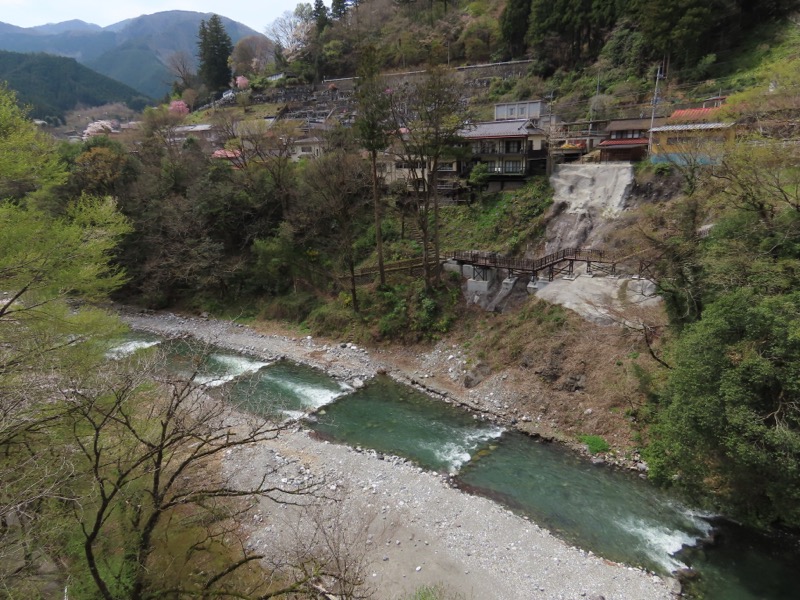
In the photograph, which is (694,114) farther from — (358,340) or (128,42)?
(128,42)

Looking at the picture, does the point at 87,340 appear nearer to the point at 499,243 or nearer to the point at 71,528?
the point at 71,528

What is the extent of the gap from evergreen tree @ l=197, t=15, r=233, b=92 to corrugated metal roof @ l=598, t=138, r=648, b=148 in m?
51.0

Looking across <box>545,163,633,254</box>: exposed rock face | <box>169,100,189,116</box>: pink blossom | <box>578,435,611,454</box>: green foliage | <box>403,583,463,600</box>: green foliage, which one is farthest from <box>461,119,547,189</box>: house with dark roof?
<box>169,100,189,116</box>: pink blossom

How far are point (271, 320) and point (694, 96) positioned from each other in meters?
27.1

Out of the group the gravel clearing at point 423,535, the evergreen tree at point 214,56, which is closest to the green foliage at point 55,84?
the evergreen tree at point 214,56

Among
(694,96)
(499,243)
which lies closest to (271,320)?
(499,243)

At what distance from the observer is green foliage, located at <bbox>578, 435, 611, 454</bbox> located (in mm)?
12156

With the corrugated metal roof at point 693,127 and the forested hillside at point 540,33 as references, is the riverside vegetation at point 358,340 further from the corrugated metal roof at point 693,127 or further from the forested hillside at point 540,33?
the forested hillside at point 540,33

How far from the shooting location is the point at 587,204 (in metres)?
19.5

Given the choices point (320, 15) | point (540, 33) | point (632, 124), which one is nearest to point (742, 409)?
point (632, 124)

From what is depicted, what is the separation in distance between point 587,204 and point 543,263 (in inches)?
175

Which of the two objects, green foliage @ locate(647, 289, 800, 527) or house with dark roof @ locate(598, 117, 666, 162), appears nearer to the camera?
green foliage @ locate(647, 289, 800, 527)

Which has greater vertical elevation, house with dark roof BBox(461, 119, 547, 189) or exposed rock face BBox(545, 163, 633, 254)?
house with dark roof BBox(461, 119, 547, 189)

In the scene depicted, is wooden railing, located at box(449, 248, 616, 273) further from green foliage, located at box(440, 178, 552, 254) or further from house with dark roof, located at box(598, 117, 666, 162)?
house with dark roof, located at box(598, 117, 666, 162)
